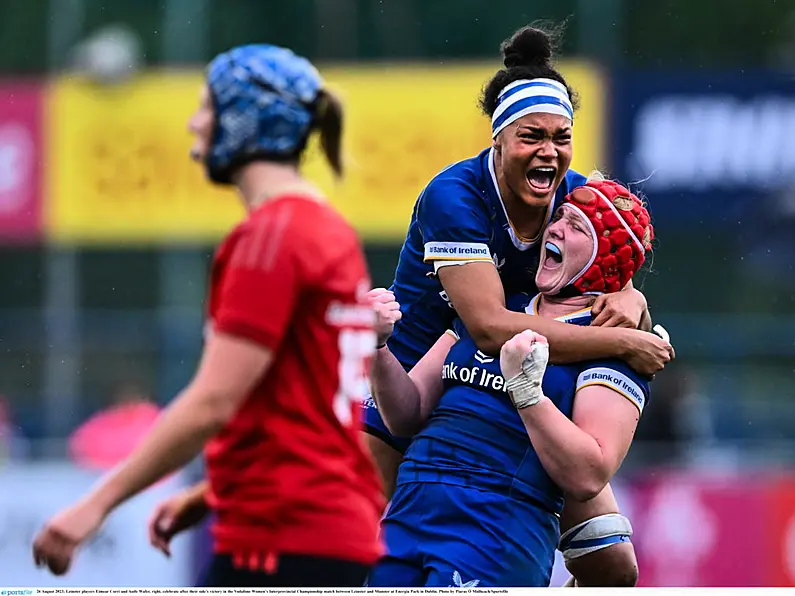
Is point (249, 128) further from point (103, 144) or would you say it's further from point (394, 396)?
point (103, 144)

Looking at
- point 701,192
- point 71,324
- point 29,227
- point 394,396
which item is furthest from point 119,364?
point 394,396

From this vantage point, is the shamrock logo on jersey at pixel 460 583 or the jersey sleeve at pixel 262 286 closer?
the jersey sleeve at pixel 262 286

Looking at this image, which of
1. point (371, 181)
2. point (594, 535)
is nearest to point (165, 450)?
point (594, 535)

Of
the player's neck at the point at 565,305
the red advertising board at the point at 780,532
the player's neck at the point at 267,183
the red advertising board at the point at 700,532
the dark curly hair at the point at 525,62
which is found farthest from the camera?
the red advertising board at the point at 780,532

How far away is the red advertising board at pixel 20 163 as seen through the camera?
1432 cm

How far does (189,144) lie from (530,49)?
9847 mm

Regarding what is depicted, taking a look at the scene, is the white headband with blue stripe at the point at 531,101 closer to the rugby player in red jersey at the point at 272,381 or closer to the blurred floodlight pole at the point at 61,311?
the rugby player in red jersey at the point at 272,381

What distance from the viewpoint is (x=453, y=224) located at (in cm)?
411

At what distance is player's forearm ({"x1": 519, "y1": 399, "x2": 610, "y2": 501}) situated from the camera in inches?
143

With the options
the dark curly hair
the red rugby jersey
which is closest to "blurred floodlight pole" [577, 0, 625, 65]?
the dark curly hair

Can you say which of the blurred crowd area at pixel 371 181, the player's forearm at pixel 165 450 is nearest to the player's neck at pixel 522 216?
the player's forearm at pixel 165 450

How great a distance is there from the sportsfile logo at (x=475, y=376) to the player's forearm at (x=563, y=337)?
7 cm

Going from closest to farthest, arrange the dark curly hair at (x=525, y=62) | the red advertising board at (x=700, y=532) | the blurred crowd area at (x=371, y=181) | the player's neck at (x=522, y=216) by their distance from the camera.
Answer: the player's neck at (x=522, y=216)
the dark curly hair at (x=525, y=62)
the red advertising board at (x=700, y=532)
the blurred crowd area at (x=371, y=181)

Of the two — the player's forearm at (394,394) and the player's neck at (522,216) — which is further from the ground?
the player's neck at (522,216)
